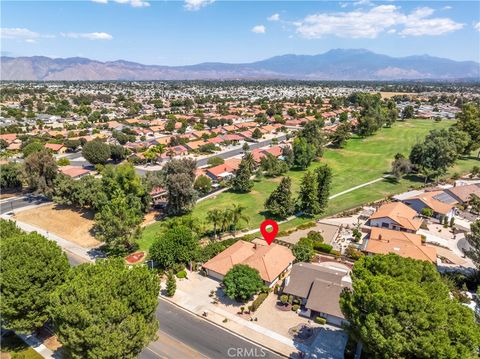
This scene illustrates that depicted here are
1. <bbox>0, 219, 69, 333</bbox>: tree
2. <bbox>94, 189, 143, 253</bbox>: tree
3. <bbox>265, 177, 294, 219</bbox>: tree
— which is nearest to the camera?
<bbox>0, 219, 69, 333</bbox>: tree

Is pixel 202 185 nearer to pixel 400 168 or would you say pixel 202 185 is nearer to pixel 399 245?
pixel 399 245

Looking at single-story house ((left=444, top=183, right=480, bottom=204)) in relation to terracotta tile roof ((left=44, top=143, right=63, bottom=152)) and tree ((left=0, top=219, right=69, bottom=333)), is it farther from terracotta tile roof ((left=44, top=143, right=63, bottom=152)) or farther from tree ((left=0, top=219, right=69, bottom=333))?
terracotta tile roof ((left=44, top=143, right=63, bottom=152))

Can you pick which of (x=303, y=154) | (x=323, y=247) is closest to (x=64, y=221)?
(x=323, y=247)

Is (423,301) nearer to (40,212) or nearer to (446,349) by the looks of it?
(446,349)

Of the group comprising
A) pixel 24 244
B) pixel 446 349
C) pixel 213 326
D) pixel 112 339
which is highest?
pixel 24 244

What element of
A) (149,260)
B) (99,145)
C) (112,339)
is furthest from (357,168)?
(112,339)

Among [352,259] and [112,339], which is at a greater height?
[112,339]

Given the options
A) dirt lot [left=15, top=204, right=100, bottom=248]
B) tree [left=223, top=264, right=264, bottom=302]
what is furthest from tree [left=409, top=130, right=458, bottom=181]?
dirt lot [left=15, top=204, right=100, bottom=248]

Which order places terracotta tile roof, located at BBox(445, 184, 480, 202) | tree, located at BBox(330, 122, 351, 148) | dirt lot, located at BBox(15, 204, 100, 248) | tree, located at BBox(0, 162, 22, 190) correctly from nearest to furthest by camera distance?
dirt lot, located at BBox(15, 204, 100, 248) < terracotta tile roof, located at BBox(445, 184, 480, 202) < tree, located at BBox(0, 162, 22, 190) < tree, located at BBox(330, 122, 351, 148)
